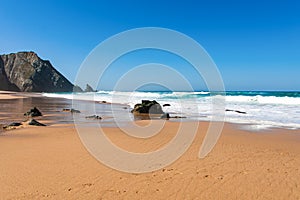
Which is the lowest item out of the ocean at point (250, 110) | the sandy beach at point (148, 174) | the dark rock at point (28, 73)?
the sandy beach at point (148, 174)

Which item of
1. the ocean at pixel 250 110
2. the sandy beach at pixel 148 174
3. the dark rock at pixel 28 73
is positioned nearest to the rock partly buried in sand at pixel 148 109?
the ocean at pixel 250 110

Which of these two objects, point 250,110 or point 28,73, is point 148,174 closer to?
point 250,110

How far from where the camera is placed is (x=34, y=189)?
3.69m

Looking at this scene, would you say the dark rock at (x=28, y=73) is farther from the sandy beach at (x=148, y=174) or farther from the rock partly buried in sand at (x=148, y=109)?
the sandy beach at (x=148, y=174)

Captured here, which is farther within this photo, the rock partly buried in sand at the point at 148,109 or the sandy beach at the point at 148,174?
the rock partly buried in sand at the point at 148,109

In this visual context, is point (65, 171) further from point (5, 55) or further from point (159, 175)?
point (5, 55)

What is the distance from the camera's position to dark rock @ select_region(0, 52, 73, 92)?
102 m

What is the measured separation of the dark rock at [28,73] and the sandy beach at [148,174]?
102 metres

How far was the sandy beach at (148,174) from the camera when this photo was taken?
12.1 ft

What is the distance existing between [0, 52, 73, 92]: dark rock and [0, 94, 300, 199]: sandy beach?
101671 mm

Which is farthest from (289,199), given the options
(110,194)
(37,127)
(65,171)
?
(37,127)

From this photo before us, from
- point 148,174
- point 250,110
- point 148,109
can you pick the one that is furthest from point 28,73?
point 148,174

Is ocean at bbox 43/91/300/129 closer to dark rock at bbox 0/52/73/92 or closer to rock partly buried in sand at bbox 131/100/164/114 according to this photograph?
rock partly buried in sand at bbox 131/100/164/114

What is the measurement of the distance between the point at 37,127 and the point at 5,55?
408 ft
